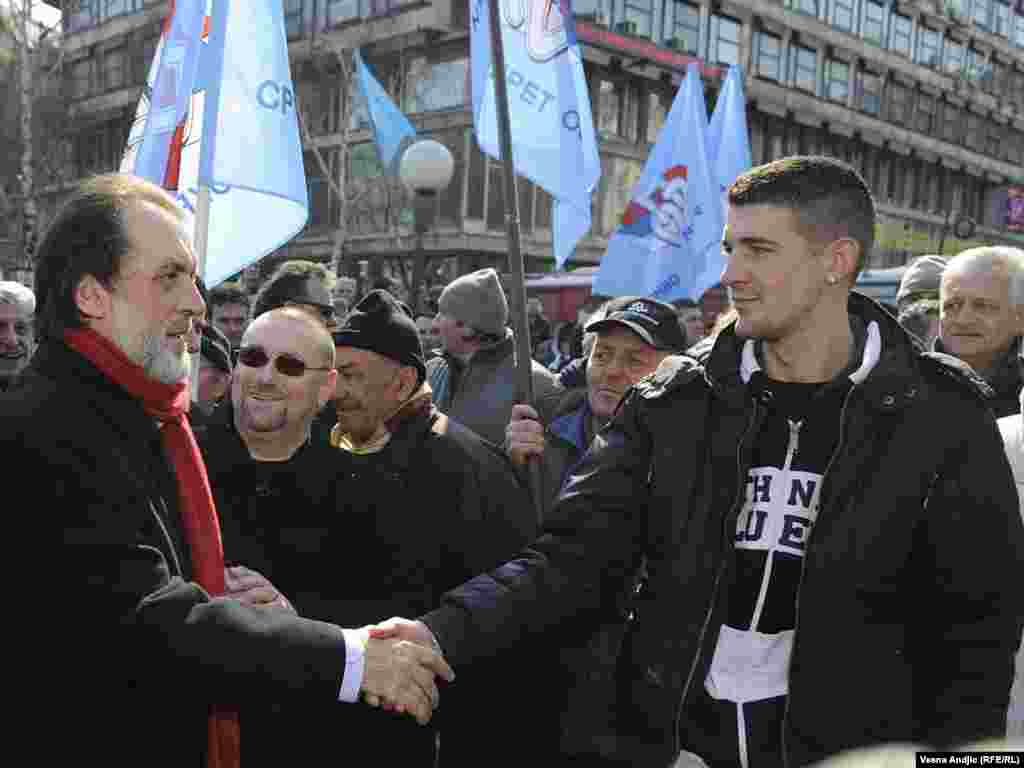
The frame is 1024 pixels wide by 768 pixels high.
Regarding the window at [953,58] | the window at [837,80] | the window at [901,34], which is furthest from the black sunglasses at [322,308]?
the window at [953,58]

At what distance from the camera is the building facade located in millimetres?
27062

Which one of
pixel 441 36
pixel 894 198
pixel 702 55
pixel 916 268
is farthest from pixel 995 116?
pixel 916 268

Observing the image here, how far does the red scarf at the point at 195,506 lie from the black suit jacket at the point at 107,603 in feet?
0.20

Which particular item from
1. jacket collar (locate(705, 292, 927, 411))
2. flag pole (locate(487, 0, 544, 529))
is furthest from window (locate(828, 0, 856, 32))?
jacket collar (locate(705, 292, 927, 411))

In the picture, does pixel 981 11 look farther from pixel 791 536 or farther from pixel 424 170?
pixel 791 536

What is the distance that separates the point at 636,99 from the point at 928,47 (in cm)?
2021

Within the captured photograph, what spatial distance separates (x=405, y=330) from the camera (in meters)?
3.46

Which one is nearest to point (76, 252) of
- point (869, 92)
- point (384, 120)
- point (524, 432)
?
point (524, 432)

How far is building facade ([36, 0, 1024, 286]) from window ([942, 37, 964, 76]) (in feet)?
0.33

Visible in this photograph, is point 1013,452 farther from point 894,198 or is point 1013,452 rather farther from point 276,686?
point 894,198

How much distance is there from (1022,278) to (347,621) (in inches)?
120

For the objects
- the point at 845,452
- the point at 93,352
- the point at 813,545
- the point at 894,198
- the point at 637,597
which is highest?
the point at 894,198

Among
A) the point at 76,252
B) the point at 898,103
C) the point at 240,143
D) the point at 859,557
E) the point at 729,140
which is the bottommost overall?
the point at 859,557

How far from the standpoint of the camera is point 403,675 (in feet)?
7.61
